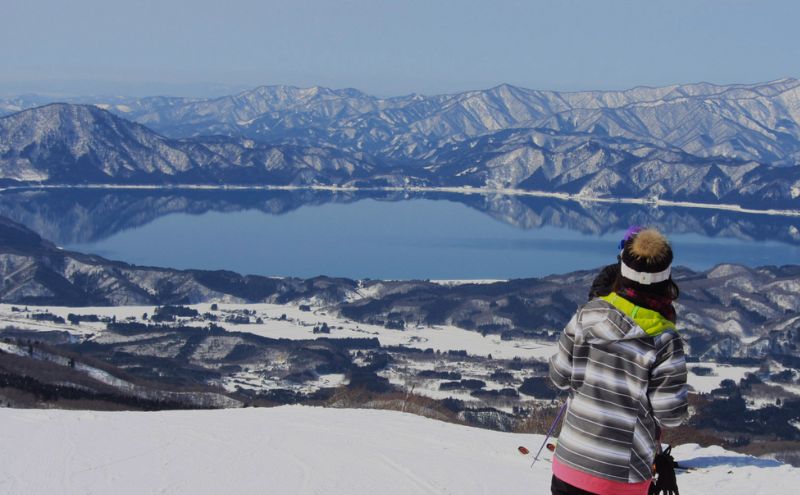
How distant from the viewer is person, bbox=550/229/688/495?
187 inches

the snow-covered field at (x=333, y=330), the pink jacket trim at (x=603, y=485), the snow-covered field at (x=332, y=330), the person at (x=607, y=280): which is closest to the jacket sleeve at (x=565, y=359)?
the person at (x=607, y=280)

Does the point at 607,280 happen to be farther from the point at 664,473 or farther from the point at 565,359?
the point at 664,473

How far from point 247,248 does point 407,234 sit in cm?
2466

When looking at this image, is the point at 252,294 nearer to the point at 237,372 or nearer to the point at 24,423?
the point at 237,372

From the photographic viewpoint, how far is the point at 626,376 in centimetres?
483

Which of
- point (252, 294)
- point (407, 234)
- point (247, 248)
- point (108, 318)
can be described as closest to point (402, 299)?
point (252, 294)

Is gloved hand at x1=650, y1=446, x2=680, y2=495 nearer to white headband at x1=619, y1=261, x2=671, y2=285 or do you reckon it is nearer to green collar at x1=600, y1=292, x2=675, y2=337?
green collar at x1=600, y1=292, x2=675, y2=337

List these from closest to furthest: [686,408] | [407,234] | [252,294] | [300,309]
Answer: [686,408], [300,309], [252,294], [407,234]

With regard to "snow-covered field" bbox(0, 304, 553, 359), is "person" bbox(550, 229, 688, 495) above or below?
above

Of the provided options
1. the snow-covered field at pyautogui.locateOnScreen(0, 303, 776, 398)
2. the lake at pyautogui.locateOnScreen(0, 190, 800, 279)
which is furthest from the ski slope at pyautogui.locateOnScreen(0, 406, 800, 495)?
the lake at pyautogui.locateOnScreen(0, 190, 800, 279)

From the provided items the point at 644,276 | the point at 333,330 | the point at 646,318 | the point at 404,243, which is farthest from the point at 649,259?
the point at 404,243

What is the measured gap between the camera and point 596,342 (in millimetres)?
4863

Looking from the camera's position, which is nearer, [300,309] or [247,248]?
[300,309]

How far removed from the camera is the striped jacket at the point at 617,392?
475 centimetres
